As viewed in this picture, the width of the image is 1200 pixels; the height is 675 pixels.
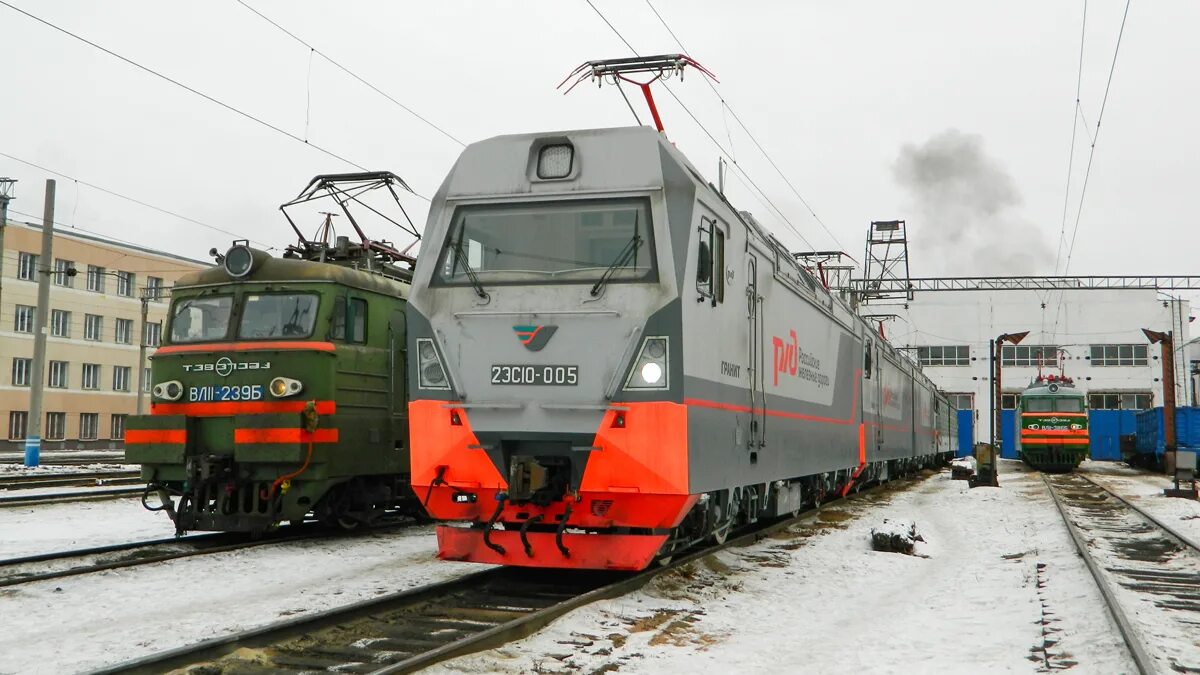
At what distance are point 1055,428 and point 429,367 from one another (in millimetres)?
31372

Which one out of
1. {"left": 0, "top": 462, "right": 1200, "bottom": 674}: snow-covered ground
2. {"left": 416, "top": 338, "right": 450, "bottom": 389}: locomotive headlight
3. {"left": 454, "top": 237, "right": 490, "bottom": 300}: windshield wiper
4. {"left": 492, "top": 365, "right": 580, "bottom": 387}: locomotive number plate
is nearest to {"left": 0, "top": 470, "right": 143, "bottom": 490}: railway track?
{"left": 0, "top": 462, "right": 1200, "bottom": 674}: snow-covered ground

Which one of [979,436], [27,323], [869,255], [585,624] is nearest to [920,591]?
[585,624]

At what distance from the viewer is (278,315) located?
10781mm

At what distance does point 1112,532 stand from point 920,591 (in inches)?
261

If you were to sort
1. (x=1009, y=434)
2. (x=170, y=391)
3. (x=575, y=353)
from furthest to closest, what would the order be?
1. (x=1009, y=434)
2. (x=170, y=391)
3. (x=575, y=353)

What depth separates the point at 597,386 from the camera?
7293mm

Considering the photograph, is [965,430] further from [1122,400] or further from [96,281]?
[96,281]

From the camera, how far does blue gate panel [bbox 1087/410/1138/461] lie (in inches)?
1768

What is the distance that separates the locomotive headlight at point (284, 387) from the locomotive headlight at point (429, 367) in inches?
124

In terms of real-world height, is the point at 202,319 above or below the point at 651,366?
above

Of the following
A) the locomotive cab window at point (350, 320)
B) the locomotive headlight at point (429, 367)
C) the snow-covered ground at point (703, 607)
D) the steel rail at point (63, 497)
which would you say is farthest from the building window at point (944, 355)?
the locomotive headlight at point (429, 367)

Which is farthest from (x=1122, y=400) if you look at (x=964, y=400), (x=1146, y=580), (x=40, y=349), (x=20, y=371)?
(x=20, y=371)

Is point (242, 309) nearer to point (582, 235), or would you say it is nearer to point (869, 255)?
point (582, 235)

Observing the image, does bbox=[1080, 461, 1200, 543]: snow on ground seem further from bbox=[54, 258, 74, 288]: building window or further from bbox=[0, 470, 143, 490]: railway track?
bbox=[54, 258, 74, 288]: building window
